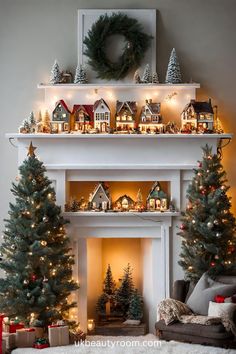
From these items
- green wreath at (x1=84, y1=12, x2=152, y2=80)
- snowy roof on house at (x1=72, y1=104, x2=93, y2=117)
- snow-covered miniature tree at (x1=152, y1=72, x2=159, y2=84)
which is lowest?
snowy roof on house at (x1=72, y1=104, x2=93, y2=117)

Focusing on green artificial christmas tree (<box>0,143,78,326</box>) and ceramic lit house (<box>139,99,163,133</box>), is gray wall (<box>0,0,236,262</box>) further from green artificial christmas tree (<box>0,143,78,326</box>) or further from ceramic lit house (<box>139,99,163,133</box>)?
green artificial christmas tree (<box>0,143,78,326</box>)

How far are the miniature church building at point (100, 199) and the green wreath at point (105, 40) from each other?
131cm

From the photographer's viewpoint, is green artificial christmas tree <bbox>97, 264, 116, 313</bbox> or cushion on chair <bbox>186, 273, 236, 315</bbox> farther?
green artificial christmas tree <bbox>97, 264, 116, 313</bbox>

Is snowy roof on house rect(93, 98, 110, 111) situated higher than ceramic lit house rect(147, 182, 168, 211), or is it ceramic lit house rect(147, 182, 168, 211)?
snowy roof on house rect(93, 98, 110, 111)

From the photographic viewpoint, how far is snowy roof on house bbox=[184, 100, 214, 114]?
793 centimetres

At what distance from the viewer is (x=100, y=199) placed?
7961mm

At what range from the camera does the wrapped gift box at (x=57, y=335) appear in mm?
6910

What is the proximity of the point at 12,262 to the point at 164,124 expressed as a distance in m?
2.38

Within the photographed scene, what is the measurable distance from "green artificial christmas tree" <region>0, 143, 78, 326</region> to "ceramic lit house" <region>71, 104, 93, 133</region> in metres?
0.73

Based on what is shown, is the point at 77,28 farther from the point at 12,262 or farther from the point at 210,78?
the point at 12,262

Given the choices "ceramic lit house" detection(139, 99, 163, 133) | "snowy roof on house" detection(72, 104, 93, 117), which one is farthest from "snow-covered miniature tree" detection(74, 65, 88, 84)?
"ceramic lit house" detection(139, 99, 163, 133)

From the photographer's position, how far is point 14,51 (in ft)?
26.8

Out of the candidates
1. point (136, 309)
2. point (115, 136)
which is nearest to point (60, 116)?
point (115, 136)

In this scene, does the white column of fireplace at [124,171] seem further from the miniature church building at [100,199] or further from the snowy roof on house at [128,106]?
the snowy roof on house at [128,106]
